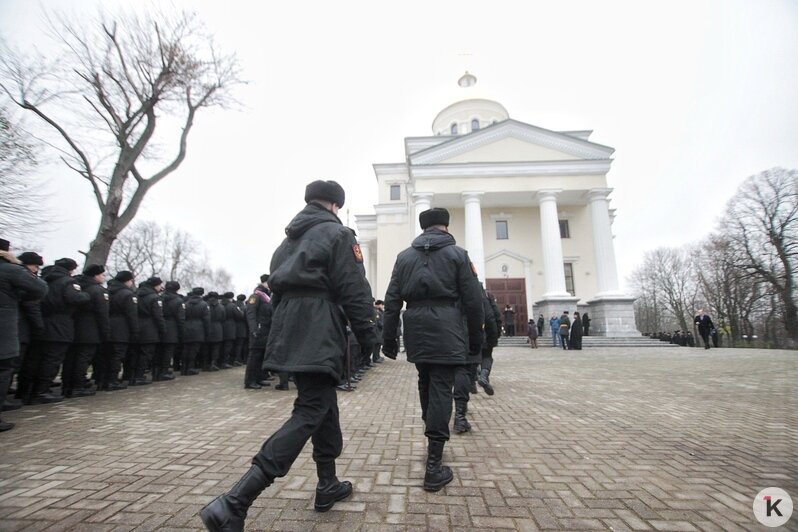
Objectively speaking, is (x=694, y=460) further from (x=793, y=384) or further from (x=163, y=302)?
(x=163, y=302)

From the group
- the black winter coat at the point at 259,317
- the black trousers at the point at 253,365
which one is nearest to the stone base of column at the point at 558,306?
the black winter coat at the point at 259,317

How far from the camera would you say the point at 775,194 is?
27797 mm

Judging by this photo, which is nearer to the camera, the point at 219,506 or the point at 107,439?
the point at 219,506

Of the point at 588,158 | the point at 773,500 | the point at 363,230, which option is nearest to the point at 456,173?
the point at 588,158

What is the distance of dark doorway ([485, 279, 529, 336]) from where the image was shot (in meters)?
28.2

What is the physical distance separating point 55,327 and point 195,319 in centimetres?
344

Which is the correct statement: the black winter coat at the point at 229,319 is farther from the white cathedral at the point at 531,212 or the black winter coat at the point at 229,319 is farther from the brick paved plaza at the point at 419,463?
the white cathedral at the point at 531,212

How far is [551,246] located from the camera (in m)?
25.8

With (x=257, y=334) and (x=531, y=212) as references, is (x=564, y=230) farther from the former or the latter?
(x=257, y=334)

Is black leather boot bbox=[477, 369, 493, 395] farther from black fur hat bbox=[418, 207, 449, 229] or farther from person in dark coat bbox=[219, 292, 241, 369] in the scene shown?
person in dark coat bbox=[219, 292, 241, 369]

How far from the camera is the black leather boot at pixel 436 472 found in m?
2.84

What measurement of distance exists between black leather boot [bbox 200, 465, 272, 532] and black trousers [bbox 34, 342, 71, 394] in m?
5.93

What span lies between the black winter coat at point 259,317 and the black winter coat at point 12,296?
10.8 feet

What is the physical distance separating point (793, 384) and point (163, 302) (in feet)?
44.3
